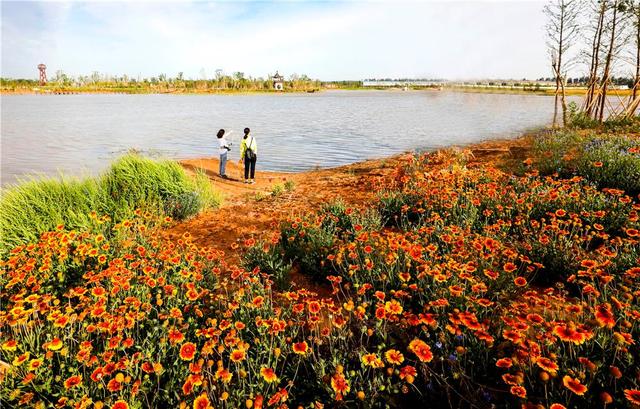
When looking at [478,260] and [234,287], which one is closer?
[478,260]

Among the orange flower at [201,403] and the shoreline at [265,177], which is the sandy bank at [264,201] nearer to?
the shoreline at [265,177]

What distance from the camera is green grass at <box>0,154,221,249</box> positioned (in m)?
5.97

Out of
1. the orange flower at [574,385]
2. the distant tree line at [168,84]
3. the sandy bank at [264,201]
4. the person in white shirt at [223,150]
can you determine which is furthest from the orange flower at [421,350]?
the distant tree line at [168,84]

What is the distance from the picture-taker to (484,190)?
6277 mm

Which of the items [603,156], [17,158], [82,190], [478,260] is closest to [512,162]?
[603,156]

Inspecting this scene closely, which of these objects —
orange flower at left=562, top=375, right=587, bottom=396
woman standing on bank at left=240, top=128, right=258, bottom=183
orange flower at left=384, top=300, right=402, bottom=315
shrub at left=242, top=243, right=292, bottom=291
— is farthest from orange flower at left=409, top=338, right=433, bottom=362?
woman standing on bank at left=240, top=128, right=258, bottom=183

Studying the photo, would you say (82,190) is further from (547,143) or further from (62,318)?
(547,143)

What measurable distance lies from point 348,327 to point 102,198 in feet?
20.2

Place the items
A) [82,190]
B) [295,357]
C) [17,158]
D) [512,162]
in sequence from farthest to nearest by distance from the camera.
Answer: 1. [17,158]
2. [512,162]
3. [82,190]
4. [295,357]

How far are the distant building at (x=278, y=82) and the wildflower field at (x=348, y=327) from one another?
448ft

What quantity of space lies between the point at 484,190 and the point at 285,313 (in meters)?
4.62

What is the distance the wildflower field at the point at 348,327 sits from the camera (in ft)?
7.70

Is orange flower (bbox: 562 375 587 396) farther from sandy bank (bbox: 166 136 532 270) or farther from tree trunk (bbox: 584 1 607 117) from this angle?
tree trunk (bbox: 584 1 607 117)

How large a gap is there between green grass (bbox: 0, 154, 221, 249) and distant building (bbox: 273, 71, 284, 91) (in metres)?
132
